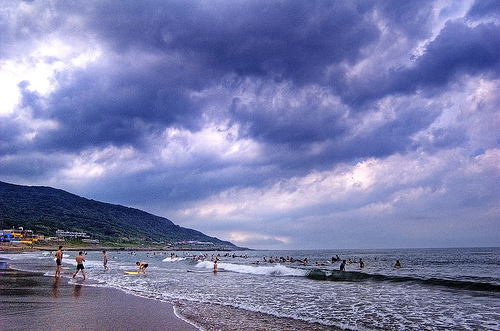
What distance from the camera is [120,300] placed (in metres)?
17.5

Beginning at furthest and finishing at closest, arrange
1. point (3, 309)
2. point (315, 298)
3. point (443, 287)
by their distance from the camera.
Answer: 1. point (443, 287)
2. point (315, 298)
3. point (3, 309)

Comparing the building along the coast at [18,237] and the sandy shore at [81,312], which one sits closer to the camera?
the sandy shore at [81,312]

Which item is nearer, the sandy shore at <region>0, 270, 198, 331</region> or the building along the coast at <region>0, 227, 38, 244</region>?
the sandy shore at <region>0, 270, 198, 331</region>

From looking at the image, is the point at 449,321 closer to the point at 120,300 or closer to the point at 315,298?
the point at 315,298

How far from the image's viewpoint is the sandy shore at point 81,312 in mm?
11273

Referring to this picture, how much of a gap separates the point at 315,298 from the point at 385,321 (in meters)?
6.88

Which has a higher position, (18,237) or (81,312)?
(81,312)

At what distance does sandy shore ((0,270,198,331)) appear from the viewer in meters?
11.3

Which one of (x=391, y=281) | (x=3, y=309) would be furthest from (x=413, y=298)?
(x=3, y=309)

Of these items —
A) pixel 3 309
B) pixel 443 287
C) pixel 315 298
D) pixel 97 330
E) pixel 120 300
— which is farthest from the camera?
pixel 443 287

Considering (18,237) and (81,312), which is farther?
(18,237)

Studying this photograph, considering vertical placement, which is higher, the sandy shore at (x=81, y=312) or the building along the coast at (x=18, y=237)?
the sandy shore at (x=81, y=312)

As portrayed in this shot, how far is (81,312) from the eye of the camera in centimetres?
1338

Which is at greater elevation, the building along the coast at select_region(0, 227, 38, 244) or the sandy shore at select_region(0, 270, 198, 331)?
the sandy shore at select_region(0, 270, 198, 331)
